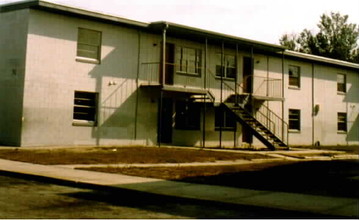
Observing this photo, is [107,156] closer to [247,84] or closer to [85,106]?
[85,106]

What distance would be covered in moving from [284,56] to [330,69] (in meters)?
6.35

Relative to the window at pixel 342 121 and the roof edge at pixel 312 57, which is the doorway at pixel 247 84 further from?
the window at pixel 342 121

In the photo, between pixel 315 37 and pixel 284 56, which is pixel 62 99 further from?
pixel 315 37

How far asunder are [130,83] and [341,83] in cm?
2099

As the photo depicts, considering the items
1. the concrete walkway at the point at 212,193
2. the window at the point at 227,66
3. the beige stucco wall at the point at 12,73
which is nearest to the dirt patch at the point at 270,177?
the concrete walkway at the point at 212,193

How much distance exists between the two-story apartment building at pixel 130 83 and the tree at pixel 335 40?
37592mm

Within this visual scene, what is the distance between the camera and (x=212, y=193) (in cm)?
964

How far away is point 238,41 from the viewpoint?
27125 mm

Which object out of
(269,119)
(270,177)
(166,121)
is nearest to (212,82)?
(166,121)

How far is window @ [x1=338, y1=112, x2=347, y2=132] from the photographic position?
37.5 metres

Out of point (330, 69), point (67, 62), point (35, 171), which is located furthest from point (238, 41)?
point (35, 171)

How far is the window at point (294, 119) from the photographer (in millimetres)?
33281

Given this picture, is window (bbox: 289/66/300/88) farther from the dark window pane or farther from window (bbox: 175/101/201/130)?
the dark window pane

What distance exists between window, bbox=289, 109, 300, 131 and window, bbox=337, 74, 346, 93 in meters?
6.23
